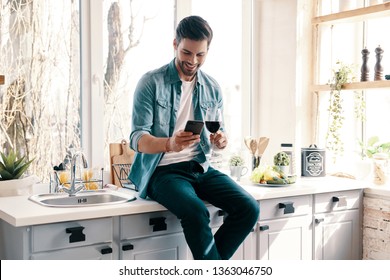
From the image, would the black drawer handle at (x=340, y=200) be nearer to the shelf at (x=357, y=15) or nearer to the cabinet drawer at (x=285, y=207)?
the cabinet drawer at (x=285, y=207)

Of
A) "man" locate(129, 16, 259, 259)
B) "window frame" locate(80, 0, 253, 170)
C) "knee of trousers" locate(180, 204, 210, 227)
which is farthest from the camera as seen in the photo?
"window frame" locate(80, 0, 253, 170)

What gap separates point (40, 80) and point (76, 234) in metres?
1.10

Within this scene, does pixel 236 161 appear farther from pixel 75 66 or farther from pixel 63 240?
pixel 63 240

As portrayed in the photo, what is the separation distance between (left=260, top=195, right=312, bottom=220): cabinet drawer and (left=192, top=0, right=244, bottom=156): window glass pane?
0.80 meters

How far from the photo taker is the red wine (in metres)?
2.71

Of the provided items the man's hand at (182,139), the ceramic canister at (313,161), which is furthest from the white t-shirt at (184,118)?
the ceramic canister at (313,161)

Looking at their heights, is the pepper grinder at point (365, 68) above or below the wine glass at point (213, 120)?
above

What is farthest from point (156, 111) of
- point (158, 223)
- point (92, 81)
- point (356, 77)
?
point (356, 77)

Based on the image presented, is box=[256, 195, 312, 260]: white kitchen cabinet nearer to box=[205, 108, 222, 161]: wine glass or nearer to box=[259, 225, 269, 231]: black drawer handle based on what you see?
box=[259, 225, 269, 231]: black drawer handle

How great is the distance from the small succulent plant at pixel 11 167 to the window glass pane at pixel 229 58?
5.03ft

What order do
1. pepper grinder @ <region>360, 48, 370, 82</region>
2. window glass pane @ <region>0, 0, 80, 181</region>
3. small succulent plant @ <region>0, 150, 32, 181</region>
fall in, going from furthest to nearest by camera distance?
pepper grinder @ <region>360, 48, 370, 82</region> < window glass pane @ <region>0, 0, 80, 181</region> < small succulent plant @ <region>0, 150, 32, 181</region>

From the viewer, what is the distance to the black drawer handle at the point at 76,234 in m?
2.36

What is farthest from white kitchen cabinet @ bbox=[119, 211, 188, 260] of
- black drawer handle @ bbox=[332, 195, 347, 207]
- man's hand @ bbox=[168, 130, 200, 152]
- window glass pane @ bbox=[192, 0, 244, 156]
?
window glass pane @ bbox=[192, 0, 244, 156]
